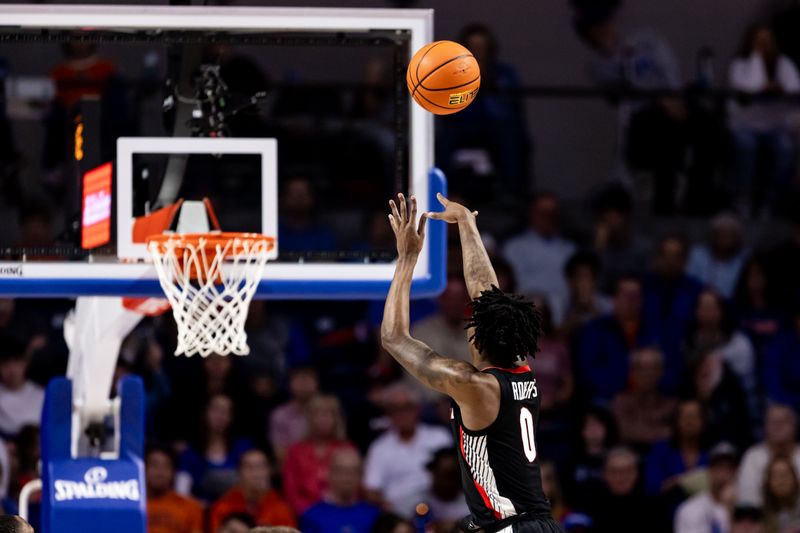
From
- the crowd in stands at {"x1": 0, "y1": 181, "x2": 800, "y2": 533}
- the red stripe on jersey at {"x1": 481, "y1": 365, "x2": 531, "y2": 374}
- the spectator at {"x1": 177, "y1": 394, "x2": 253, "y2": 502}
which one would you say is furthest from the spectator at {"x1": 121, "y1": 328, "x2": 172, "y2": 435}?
the red stripe on jersey at {"x1": 481, "y1": 365, "x2": 531, "y2": 374}

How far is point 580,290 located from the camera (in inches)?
453

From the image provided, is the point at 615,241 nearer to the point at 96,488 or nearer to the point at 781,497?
the point at 781,497

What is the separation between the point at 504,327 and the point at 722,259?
6.95 m

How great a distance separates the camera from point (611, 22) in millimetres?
13336

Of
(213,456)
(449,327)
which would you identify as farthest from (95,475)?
(449,327)

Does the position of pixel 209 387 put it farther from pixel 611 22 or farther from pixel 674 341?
pixel 611 22

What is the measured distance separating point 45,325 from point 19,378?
993 mm

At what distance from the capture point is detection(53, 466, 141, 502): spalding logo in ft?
22.7

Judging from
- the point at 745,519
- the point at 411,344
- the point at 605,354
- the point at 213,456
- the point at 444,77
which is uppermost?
the point at 444,77

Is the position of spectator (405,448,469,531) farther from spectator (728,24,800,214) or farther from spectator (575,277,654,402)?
spectator (728,24,800,214)

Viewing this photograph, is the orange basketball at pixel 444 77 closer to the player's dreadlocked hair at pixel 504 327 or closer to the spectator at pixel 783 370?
the player's dreadlocked hair at pixel 504 327

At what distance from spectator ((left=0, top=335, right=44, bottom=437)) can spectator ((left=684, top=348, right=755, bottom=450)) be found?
5.04m

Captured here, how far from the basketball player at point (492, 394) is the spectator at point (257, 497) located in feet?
13.7

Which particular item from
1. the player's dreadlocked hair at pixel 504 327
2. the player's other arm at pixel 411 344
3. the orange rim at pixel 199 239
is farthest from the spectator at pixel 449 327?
the player's dreadlocked hair at pixel 504 327
